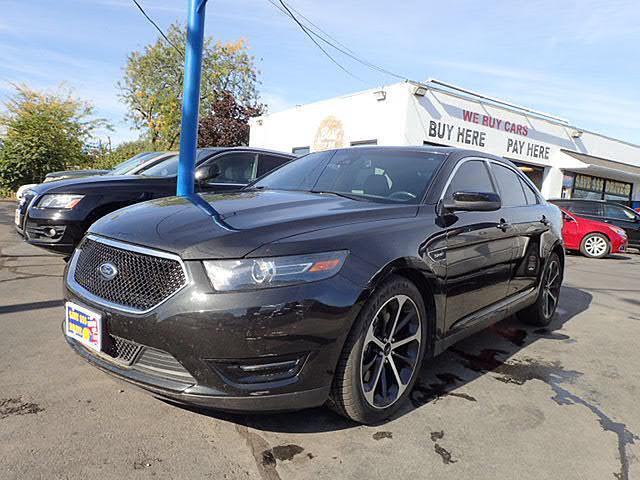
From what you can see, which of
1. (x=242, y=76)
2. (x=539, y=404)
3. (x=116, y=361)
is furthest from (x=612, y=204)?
(x=242, y=76)

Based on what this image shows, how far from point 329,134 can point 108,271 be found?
15.0 meters

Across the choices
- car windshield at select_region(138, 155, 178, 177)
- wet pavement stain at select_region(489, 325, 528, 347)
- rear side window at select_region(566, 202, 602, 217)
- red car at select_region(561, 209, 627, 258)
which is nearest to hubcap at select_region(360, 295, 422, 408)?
wet pavement stain at select_region(489, 325, 528, 347)

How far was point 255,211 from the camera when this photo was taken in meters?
2.57

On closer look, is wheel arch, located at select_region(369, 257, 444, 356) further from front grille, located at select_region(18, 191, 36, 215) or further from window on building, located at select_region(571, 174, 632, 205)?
window on building, located at select_region(571, 174, 632, 205)

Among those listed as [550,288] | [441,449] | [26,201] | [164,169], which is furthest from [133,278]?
[164,169]

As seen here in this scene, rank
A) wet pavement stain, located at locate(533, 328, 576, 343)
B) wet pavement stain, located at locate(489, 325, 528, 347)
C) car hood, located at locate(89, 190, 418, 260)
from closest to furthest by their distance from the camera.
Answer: car hood, located at locate(89, 190, 418, 260)
wet pavement stain, located at locate(489, 325, 528, 347)
wet pavement stain, located at locate(533, 328, 576, 343)

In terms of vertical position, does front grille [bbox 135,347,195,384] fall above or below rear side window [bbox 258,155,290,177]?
below

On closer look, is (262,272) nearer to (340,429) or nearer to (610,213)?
(340,429)

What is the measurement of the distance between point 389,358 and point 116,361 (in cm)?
134

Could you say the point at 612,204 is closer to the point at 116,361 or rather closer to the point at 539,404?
the point at 539,404

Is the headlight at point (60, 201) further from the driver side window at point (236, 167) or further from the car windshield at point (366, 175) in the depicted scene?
the car windshield at point (366, 175)

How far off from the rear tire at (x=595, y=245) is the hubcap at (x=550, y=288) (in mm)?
8238

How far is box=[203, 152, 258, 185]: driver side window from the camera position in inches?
245

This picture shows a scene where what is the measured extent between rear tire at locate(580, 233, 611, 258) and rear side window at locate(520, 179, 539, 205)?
865 cm
